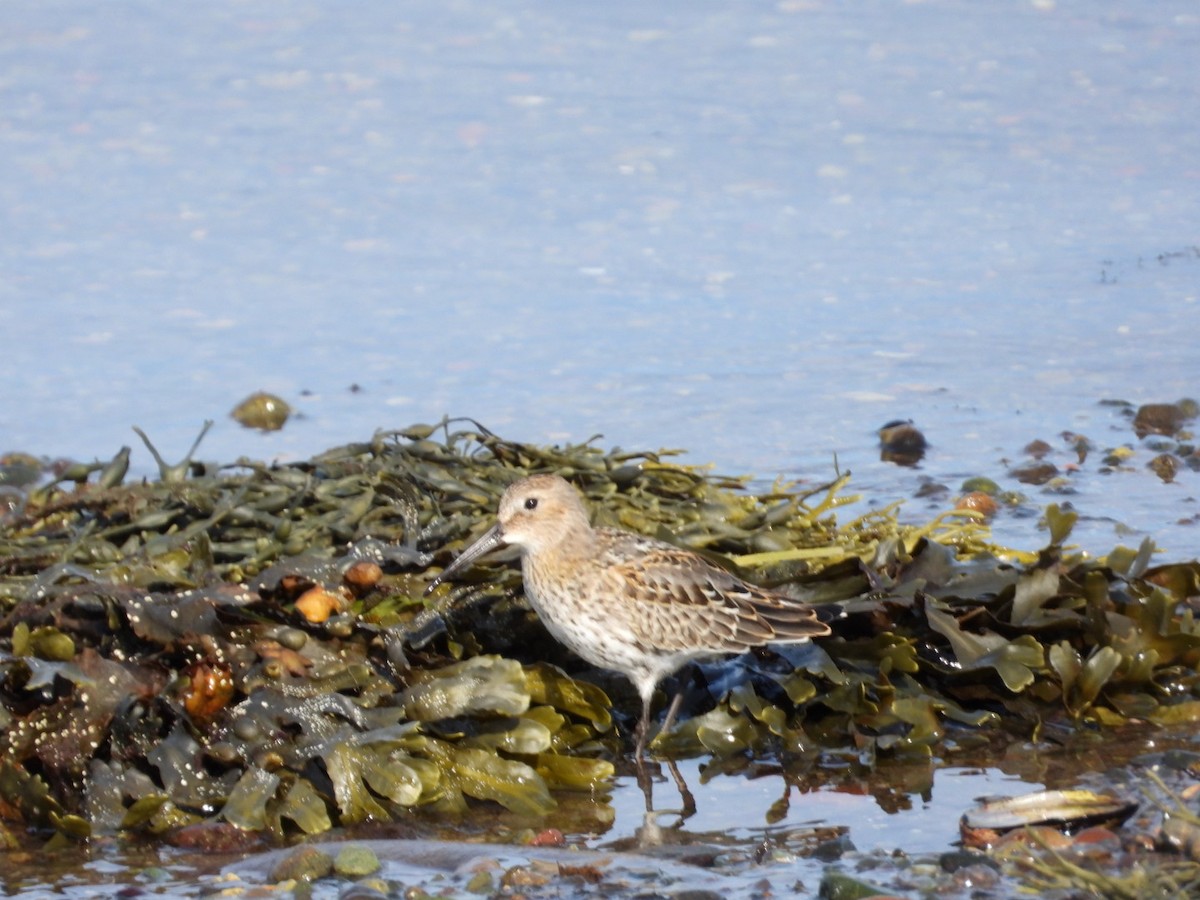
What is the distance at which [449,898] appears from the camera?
371 centimetres

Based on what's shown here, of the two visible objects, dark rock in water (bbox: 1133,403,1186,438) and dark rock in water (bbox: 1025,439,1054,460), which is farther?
dark rock in water (bbox: 1133,403,1186,438)

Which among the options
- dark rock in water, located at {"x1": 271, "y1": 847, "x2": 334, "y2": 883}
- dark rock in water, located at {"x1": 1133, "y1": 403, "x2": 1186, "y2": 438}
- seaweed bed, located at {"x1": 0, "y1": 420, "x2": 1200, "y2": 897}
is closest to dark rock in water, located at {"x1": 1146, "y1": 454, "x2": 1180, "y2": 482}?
dark rock in water, located at {"x1": 1133, "y1": 403, "x2": 1186, "y2": 438}

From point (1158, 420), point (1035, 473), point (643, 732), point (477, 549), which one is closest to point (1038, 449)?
point (1035, 473)

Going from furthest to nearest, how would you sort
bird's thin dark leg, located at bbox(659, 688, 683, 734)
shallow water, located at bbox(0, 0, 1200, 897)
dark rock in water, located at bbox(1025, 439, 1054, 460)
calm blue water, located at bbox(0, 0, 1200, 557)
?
calm blue water, located at bbox(0, 0, 1200, 557), shallow water, located at bbox(0, 0, 1200, 897), dark rock in water, located at bbox(1025, 439, 1054, 460), bird's thin dark leg, located at bbox(659, 688, 683, 734)

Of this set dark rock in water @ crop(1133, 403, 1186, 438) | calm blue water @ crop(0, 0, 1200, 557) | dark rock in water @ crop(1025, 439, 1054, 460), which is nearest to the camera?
dark rock in water @ crop(1025, 439, 1054, 460)

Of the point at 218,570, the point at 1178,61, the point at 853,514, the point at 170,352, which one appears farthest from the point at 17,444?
the point at 1178,61

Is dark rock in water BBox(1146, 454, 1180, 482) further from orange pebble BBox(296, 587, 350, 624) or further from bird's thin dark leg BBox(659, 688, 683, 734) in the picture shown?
orange pebble BBox(296, 587, 350, 624)

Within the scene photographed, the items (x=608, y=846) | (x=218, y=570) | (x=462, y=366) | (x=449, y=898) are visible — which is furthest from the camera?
(x=462, y=366)

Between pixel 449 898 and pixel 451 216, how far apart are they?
259 inches

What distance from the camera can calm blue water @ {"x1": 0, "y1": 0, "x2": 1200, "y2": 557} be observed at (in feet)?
25.2

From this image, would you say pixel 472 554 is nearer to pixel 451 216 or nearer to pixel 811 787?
pixel 811 787

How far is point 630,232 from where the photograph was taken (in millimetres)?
9578

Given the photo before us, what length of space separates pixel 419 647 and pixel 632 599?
1.89 ft

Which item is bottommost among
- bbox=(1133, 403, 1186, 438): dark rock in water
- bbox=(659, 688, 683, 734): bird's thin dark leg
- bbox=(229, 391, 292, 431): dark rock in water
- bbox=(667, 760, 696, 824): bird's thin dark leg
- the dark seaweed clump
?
bbox=(667, 760, 696, 824): bird's thin dark leg
